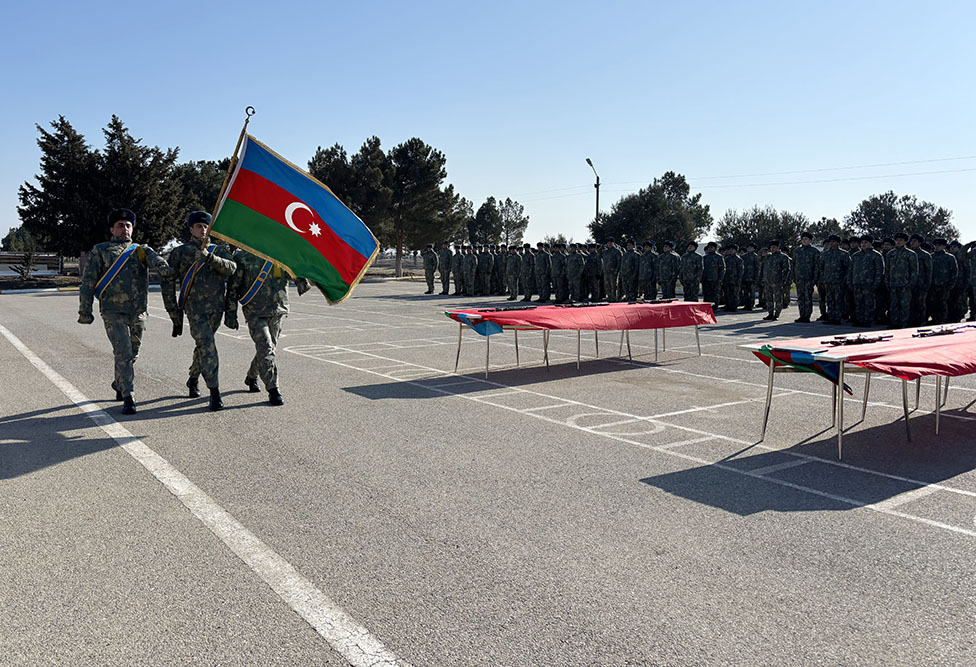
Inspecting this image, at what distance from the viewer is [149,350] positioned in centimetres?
1396

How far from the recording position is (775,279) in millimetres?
21656

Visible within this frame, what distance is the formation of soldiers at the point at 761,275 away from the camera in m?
18.9

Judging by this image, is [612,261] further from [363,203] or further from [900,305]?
[363,203]

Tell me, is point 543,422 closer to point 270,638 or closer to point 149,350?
point 270,638

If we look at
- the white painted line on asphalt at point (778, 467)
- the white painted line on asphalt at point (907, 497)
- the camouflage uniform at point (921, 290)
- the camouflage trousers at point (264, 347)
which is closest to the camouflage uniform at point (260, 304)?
the camouflage trousers at point (264, 347)

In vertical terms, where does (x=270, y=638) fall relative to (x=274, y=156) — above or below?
below

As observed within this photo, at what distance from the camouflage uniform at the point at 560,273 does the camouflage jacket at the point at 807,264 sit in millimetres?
8989

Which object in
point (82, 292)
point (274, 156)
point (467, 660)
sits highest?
point (274, 156)

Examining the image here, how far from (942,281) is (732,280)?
6.33 m

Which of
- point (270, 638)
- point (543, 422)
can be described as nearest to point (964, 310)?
point (543, 422)

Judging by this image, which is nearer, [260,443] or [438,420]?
[260,443]

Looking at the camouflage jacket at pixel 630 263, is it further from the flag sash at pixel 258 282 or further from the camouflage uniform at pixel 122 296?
the camouflage uniform at pixel 122 296

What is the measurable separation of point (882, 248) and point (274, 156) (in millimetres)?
16532

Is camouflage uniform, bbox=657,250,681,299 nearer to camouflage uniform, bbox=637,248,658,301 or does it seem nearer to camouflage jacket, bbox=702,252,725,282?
camouflage uniform, bbox=637,248,658,301
